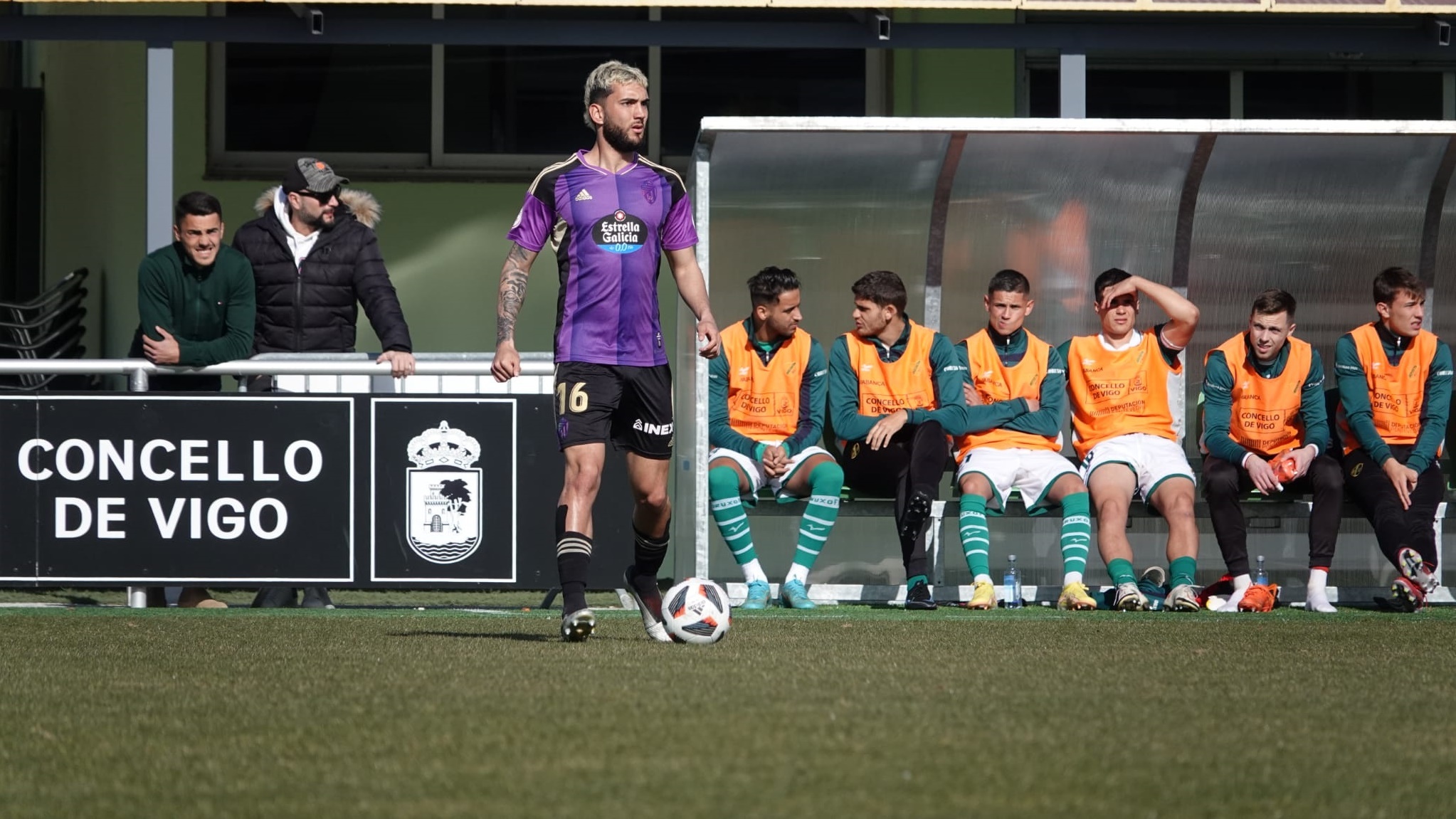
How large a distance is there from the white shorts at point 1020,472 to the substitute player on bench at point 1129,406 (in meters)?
0.18

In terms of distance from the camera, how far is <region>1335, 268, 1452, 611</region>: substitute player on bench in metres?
8.16

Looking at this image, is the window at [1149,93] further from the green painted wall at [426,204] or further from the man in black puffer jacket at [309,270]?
the man in black puffer jacket at [309,270]

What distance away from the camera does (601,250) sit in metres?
6.05

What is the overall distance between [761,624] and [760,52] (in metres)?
5.21

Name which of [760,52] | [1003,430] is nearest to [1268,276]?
[1003,430]

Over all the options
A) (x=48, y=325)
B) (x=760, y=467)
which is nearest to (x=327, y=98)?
(x=48, y=325)

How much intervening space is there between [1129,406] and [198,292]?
13.6ft

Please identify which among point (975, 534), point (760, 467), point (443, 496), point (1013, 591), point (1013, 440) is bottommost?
point (1013, 591)

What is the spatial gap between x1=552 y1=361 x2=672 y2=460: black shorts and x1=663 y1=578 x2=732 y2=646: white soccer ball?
0.44m

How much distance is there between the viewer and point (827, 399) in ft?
30.4

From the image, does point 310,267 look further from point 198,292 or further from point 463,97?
point 463,97

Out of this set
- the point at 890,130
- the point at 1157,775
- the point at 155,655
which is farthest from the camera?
the point at 890,130

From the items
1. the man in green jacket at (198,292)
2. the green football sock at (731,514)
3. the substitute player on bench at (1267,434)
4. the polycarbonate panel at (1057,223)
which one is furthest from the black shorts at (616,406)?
the polycarbonate panel at (1057,223)

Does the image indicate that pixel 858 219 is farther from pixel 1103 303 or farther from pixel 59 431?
pixel 59 431
